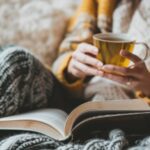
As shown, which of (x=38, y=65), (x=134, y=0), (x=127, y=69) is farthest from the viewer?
(x=134, y=0)

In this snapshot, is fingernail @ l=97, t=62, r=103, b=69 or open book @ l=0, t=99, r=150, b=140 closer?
open book @ l=0, t=99, r=150, b=140

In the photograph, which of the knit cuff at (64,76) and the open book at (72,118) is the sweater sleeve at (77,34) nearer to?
the knit cuff at (64,76)

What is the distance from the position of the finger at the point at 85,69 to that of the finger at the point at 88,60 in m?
0.02

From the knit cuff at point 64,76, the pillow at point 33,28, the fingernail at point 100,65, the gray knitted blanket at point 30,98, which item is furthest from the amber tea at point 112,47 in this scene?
the pillow at point 33,28

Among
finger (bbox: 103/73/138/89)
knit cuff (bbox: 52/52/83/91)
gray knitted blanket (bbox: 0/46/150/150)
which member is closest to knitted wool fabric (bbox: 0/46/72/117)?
gray knitted blanket (bbox: 0/46/150/150)

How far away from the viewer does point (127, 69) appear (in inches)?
36.7

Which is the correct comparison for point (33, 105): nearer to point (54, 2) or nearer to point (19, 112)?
point (19, 112)

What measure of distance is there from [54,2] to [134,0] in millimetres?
389

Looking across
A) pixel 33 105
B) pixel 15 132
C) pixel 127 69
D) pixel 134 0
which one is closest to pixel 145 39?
pixel 134 0

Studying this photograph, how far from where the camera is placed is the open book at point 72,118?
0.81m

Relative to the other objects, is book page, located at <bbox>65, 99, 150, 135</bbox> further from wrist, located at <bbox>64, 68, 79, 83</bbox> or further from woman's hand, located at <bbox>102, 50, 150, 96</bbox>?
wrist, located at <bbox>64, 68, 79, 83</bbox>

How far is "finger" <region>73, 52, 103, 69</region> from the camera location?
949 mm

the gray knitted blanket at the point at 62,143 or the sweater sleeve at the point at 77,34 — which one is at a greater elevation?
the sweater sleeve at the point at 77,34

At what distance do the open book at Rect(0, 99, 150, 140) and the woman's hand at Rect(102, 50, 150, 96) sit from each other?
86mm
